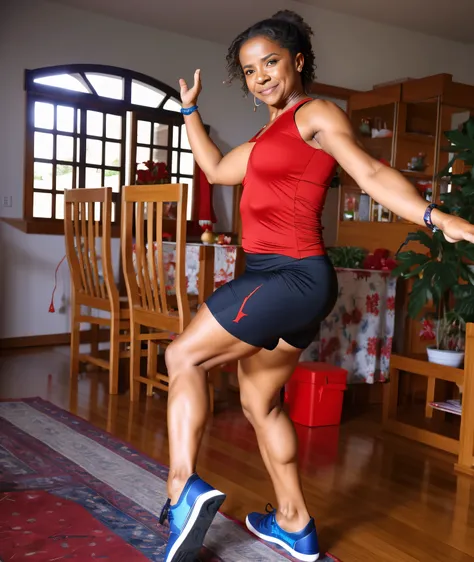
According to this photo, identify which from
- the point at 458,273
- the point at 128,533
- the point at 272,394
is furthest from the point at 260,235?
the point at 458,273

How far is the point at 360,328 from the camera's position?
381cm

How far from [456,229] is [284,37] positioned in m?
0.64

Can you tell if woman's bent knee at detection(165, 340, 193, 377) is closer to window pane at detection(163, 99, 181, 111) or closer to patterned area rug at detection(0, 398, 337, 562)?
patterned area rug at detection(0, 398, 337, 562)

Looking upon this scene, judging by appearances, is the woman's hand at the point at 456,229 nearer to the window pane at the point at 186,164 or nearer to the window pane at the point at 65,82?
the window pane at the point at 65,82

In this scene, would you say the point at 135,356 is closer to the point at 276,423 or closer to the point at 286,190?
the point at 276,423

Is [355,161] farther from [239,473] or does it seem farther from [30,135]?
[30,135]

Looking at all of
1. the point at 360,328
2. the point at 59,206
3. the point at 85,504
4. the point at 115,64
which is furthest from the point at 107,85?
the point at 85,504

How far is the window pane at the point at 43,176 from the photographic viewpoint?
562 cm

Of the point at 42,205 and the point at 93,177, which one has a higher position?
the point at 93,177

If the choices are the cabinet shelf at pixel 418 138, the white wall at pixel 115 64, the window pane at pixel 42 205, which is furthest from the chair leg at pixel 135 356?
the cabinet shelf at pixel 418 138

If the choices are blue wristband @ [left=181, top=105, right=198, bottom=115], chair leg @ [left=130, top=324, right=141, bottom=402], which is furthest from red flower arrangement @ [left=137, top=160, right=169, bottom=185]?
blue wristband @ [left=181, top=105, right=198, bottom=115]

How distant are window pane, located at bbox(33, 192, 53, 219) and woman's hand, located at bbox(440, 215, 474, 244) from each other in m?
4.80

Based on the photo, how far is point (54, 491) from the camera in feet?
7.38

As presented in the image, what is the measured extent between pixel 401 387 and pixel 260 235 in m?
2.67
